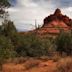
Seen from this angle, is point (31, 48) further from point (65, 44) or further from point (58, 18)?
point (58, 18)

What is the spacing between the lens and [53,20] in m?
156

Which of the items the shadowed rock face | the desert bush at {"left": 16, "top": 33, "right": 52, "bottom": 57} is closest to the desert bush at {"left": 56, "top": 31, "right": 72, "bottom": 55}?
the desert bush at {"left": 16, "top": 33, "right": 52, "bottom": 57}

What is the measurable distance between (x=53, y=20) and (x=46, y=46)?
357 ft

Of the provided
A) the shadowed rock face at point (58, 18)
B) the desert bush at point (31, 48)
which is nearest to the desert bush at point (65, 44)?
the desert bush at point (31, 48)

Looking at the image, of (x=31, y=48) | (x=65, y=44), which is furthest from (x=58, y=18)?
(x=31, y=48)

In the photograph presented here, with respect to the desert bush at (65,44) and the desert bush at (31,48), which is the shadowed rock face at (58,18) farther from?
the desert bush at (31,48)

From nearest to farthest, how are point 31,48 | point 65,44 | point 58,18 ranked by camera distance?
point 31,48, point 65,44, point 58,18

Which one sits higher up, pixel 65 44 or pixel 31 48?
pixel 65 44

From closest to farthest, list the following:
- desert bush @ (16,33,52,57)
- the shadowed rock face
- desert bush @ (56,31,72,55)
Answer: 1. desert bush @ (16,33,52,57)
2. desert bush @ (56,31,72,55)
3. the shadowed rock face

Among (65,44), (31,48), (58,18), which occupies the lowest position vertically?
(31,48)

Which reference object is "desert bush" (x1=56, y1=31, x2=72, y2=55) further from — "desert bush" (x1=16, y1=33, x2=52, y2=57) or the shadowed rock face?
the shadowed rock face

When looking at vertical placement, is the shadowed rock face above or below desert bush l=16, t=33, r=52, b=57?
above

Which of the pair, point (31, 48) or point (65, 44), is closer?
point (31, 48)

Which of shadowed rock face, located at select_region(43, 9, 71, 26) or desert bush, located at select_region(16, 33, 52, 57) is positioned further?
shadowed rock face, located at select_region(43, 9, 71, 26)
